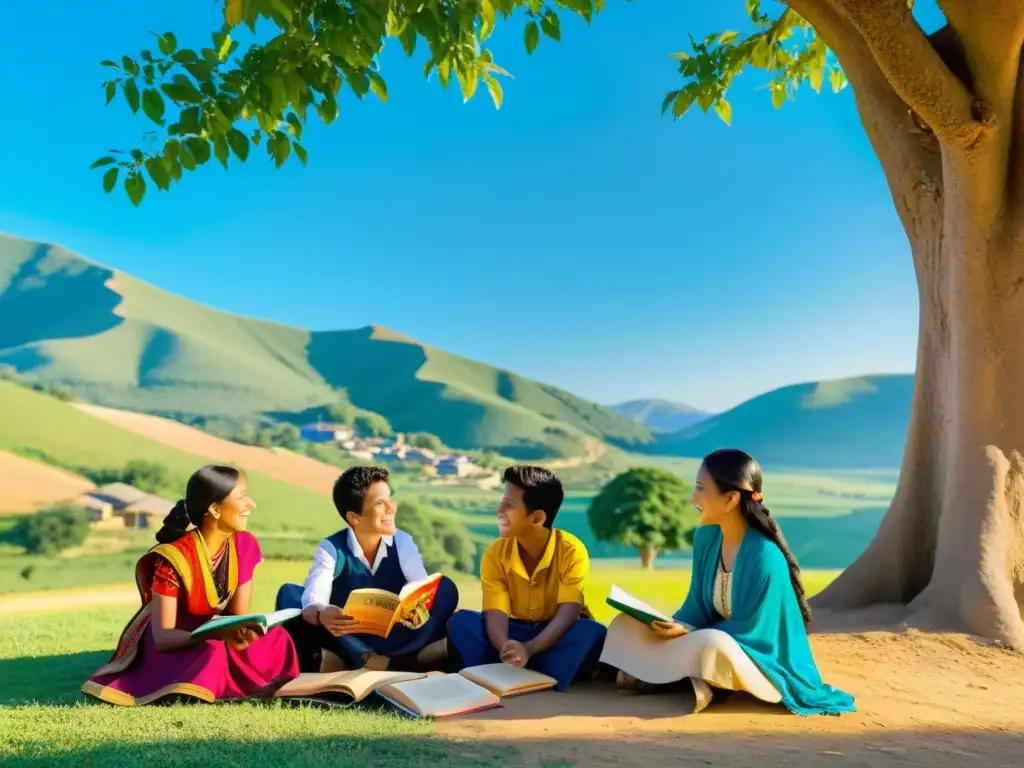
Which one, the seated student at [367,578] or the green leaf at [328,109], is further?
the green leaf at [328,109]

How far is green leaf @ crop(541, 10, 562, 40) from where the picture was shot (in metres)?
6.71

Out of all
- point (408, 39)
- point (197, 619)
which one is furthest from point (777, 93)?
point (197, 619)

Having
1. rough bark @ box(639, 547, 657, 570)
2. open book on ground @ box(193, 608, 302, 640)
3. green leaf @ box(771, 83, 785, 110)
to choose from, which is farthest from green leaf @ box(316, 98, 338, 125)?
rough bark @ box(639, 547, 657, 570)

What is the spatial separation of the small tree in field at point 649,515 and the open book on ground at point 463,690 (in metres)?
11.7

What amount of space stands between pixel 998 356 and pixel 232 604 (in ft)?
19.0

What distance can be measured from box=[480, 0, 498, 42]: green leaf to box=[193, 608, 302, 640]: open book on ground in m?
4.98

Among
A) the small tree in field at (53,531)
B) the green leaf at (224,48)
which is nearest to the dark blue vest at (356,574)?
the green leaf at (224,48)

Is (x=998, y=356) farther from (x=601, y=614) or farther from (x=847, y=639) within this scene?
(x=601, y=614)

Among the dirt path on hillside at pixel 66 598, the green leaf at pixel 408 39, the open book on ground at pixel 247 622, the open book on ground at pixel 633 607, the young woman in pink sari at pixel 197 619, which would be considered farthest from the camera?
the dirt path on hillside at pixel 66 598

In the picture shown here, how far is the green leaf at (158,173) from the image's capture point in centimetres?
539

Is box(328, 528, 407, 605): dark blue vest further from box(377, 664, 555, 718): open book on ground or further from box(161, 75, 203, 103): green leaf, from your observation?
box(161, 75, 203, 103): green leaf

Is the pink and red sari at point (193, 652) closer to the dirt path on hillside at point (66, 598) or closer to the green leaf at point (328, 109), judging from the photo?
the green leaf at point (328, 109)

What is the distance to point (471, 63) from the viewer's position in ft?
25.6

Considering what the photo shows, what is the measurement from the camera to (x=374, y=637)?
507 cm
